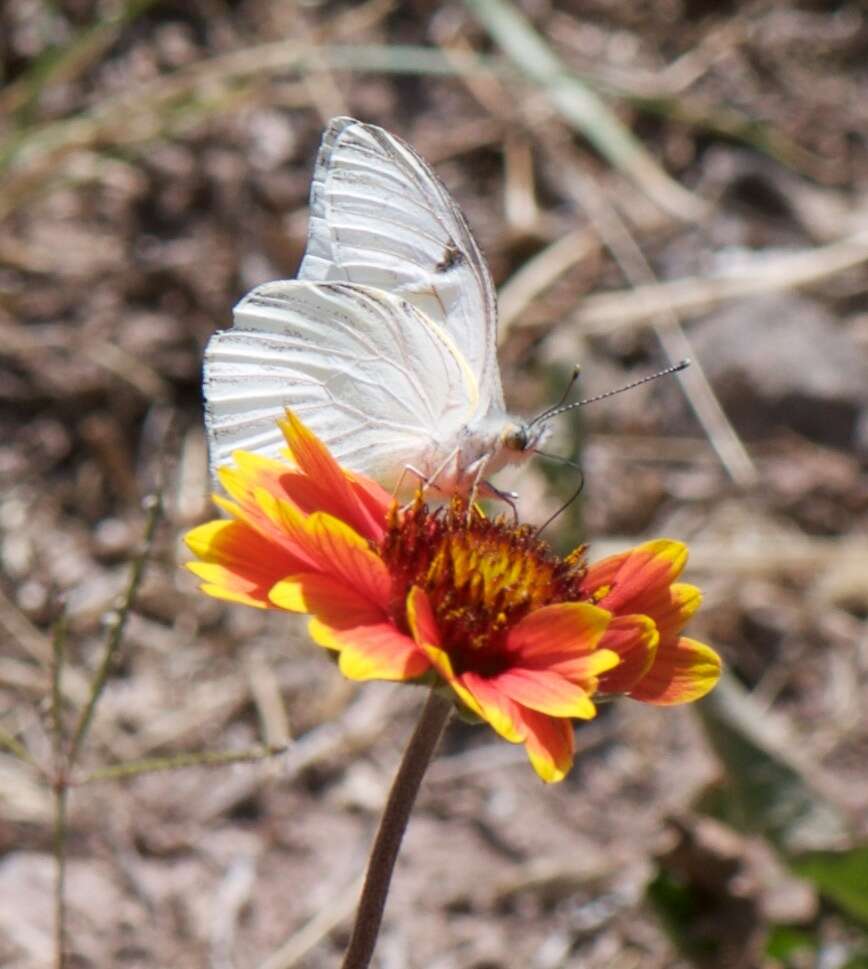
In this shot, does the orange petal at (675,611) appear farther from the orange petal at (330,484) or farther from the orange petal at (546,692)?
the orange petal at (330,484)

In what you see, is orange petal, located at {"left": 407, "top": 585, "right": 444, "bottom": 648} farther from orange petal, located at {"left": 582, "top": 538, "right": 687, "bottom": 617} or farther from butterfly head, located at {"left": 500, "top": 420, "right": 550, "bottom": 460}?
butterfly head, located at {"left": 500, "top": 420, "right": 550, "bottom": 460}

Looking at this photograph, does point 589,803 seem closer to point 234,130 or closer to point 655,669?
point 655,669

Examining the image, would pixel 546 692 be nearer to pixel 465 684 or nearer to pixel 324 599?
pixel 465 684

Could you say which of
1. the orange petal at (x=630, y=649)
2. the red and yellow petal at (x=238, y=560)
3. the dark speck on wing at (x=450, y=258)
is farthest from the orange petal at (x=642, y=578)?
the dark speck on wing at (x=450, y=258)

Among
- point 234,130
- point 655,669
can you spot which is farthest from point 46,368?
point 655,669

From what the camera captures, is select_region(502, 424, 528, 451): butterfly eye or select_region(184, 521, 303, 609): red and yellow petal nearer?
select_region(184, 521, 303, 609): red and yellow petal

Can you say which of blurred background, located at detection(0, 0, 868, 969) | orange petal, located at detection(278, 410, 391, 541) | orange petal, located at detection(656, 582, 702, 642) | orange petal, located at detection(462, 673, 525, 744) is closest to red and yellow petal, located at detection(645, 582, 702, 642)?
orange petal, located at detection(656, 582, 702, 642)
